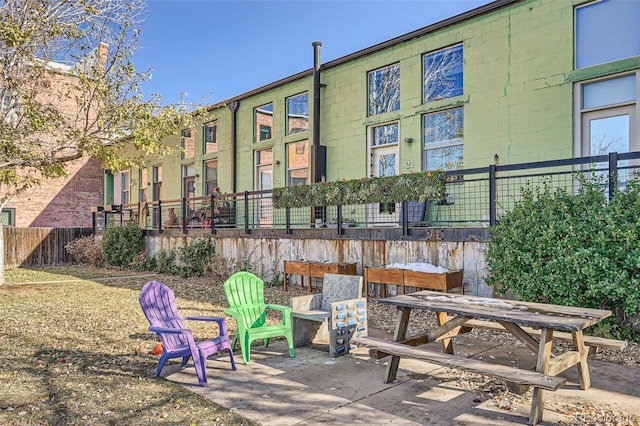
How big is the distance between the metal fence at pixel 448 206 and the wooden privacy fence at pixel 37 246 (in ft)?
6.14

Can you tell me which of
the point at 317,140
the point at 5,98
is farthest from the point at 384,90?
the point at 5,98

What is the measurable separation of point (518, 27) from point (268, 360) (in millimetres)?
7877

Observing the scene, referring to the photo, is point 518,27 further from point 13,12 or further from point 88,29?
point 13,12

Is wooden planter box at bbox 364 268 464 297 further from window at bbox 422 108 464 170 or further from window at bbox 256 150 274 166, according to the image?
window at bbox 256 150 274 166

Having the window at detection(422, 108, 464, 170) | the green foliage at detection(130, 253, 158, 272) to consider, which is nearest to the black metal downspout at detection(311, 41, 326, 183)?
the window at detection(422, 108, 464, 170)

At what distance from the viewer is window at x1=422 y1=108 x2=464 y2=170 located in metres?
10.3

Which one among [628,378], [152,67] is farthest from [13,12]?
[628,378]

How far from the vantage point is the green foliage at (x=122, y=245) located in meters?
15.3

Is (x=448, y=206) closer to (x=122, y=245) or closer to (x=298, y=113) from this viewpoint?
(x=298, y=113)

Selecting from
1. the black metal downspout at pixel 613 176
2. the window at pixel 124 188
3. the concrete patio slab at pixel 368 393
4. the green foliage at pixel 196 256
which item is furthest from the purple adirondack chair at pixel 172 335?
the window at pixel 124 188

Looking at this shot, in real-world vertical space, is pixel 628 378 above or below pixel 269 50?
below

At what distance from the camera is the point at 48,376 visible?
4.56m

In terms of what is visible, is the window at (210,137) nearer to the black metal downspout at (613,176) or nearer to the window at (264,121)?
the window at (264,121)

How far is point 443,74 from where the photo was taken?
10.6 meters
